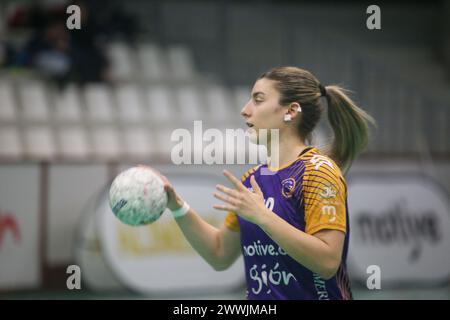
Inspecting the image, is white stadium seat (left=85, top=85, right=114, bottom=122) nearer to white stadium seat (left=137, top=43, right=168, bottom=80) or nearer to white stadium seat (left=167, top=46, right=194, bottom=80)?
white stadium seat (left=137, top=43, right=168, bottom=80)

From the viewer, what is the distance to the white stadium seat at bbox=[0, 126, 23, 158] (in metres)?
8.66

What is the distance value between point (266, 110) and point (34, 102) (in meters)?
6.18

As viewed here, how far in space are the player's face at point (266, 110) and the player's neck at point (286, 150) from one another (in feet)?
0.25

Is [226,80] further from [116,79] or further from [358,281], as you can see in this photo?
[358,281]

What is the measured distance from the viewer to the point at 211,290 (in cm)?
793

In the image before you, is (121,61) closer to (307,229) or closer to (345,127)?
(345,127)

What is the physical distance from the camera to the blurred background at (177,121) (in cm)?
790

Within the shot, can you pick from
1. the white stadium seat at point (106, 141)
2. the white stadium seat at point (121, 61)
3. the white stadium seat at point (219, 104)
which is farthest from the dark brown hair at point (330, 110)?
the white stadium seat at point (121, 61)

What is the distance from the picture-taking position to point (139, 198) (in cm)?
348

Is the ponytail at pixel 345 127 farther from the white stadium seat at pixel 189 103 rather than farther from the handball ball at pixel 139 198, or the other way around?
the white stadium seat at pixel 189 103

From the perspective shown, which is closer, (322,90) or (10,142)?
(322,90)

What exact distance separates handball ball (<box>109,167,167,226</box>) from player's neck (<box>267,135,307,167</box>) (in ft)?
1.71

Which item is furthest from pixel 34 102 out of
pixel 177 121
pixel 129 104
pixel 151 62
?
pixel 151 62

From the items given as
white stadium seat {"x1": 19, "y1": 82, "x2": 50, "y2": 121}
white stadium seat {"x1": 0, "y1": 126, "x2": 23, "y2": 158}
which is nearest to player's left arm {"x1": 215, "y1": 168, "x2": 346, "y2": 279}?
white stadium seat {"x1": 0, "y1": 126, "x2": 23, "y2": 158}
